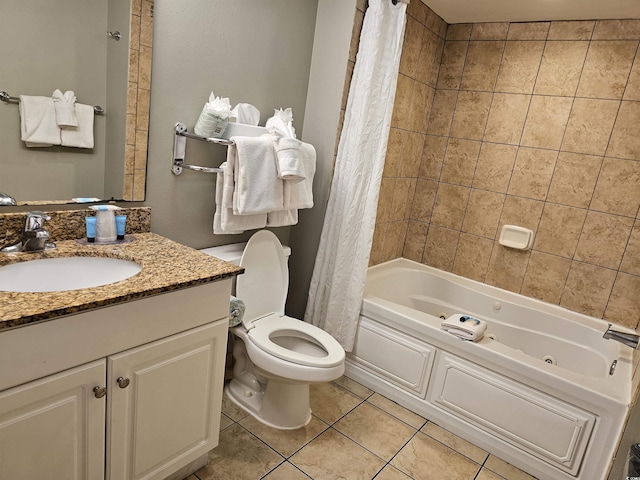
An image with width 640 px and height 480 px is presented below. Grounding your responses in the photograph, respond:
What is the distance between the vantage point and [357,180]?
7.16 feet

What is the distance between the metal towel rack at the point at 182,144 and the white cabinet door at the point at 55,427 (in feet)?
2.93

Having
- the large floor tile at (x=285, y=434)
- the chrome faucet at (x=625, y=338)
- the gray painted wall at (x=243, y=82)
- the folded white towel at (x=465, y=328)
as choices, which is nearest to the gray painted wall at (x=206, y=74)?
the gray painted wall at (x=243, y=82)

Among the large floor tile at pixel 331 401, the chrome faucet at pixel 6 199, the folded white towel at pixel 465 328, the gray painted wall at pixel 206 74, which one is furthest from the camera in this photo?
the large floor tile at pixel 331 401

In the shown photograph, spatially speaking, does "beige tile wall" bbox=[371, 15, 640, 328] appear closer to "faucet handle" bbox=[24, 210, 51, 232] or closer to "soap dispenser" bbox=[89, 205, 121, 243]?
"soap dispenser" bbox=[89, 205, 121, 243]

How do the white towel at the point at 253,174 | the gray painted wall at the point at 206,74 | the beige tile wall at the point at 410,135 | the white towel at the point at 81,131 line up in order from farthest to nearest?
the beige tile wall at the point at 410,135
the white towel at the point at 253,174
the gray painted wall at the point at 206,74
the white towel at the point at 81,131

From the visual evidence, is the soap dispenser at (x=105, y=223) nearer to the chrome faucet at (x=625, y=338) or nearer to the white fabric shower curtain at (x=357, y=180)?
the white fabric shower curtain at (x=357, y=180)

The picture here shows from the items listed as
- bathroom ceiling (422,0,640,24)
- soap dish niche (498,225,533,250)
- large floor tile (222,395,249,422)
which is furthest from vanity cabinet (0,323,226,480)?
bathroom ceiling (422,0,640,24)

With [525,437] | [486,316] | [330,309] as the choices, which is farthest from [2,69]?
[486,316]

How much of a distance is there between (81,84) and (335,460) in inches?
70.9

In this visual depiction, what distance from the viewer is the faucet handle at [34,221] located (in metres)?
1.31

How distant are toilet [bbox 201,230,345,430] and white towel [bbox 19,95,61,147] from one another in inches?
31.3

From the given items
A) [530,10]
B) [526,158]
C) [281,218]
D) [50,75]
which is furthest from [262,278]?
[530,10]

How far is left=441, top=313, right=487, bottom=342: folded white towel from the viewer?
198 centimetres

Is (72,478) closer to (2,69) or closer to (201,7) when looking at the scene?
(2,69)
